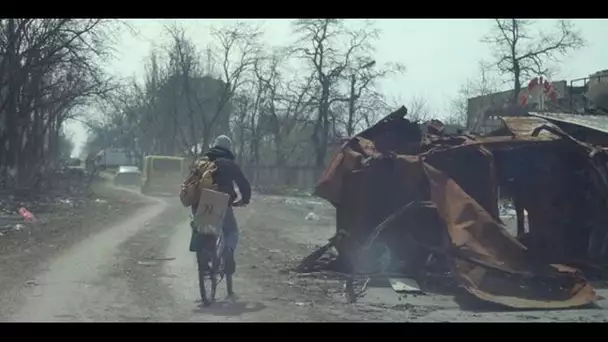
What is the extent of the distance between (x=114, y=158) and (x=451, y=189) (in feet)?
270

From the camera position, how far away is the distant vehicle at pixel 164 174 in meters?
41.3

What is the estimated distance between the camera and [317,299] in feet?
33.7

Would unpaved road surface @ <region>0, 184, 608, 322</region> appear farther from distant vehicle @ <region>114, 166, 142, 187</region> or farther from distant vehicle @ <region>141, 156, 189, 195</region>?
distant vehicle @ <region>114, 166, 142, 187</region>

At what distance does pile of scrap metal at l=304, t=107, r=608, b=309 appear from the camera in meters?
11.5

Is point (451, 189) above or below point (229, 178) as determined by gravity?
below

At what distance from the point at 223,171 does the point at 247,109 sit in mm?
52356

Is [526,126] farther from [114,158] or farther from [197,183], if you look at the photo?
[114,158]

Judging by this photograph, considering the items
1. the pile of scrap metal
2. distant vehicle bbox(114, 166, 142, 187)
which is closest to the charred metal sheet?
the pile of scrap metal

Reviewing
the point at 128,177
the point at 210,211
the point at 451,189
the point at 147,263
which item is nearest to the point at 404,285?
the point at 451,189

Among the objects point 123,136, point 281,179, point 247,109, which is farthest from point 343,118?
point 123,136

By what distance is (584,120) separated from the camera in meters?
15.6

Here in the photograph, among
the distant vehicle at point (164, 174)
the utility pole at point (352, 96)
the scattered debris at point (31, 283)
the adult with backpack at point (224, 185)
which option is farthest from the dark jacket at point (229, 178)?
the utility pole at point (352, 96)

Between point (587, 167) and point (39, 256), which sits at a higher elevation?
point (587, 167)
